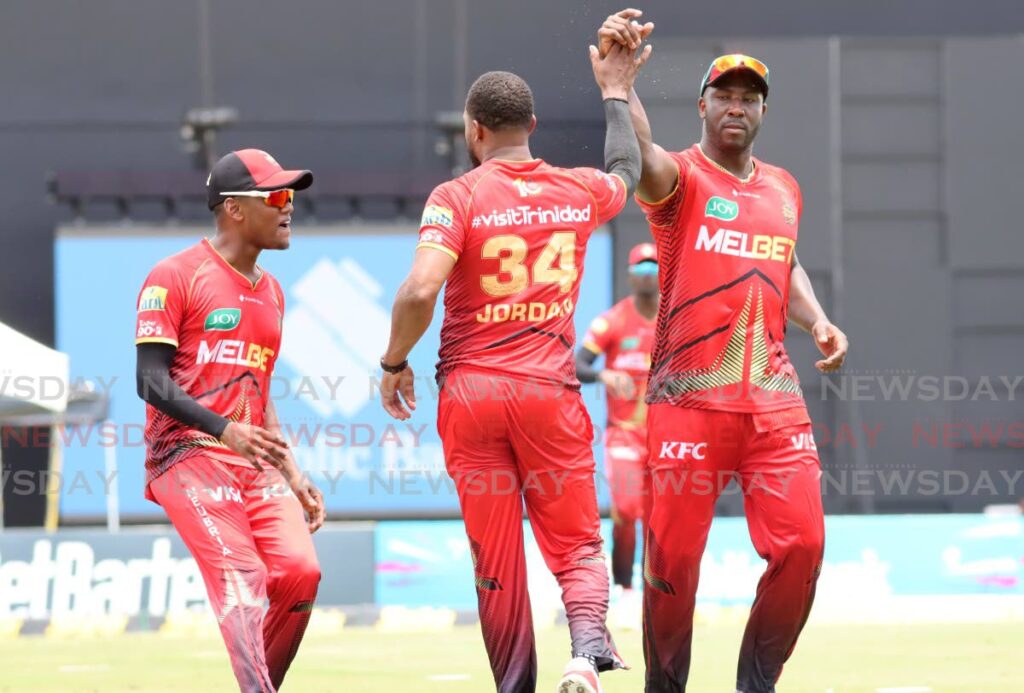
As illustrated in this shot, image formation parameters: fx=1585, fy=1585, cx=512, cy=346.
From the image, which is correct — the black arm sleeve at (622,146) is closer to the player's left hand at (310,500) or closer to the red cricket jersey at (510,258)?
the red cricket jersey at (510,258)

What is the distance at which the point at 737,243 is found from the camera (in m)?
5.75

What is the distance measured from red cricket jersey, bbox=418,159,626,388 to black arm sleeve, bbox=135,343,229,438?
32.8 inches

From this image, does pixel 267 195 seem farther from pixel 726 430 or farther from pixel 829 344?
pixel 829 344

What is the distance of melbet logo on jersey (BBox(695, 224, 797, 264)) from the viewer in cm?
573

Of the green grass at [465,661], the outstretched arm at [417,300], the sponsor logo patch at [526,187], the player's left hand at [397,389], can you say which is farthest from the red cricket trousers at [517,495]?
the green grass at [465,661]

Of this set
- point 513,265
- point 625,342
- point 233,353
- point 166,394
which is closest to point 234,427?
point 166,394

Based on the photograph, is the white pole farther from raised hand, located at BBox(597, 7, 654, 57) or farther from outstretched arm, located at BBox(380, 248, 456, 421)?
raised hand, located at BBox(597, 7, 654, 57)

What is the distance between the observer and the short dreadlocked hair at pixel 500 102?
212 inches

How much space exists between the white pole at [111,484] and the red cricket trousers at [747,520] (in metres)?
9.04

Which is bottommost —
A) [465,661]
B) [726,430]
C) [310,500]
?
[465,661]

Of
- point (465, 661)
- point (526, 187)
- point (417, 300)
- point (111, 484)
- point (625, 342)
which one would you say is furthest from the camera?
point (111, 484)

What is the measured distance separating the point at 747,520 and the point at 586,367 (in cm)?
483

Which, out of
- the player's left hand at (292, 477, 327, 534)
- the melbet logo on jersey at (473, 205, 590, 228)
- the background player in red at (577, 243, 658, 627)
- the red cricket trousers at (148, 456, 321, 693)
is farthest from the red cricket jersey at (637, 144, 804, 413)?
the background player in red at (577, 243, 658, 627)

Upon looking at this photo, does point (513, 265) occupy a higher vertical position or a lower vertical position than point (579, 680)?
higher
